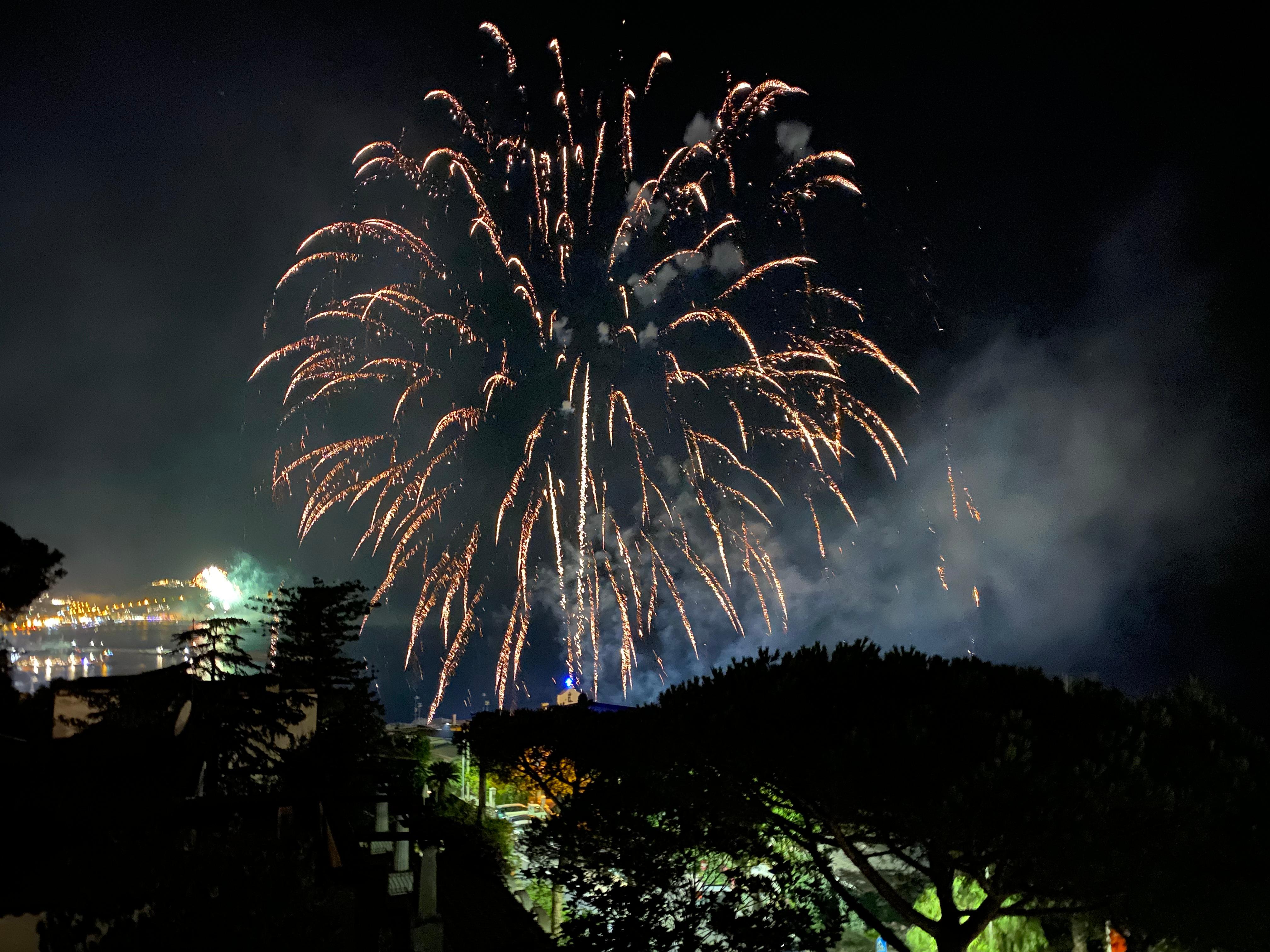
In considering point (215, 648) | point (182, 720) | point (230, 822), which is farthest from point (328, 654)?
point (230, 822)

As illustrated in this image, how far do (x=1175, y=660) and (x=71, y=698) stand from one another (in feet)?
224

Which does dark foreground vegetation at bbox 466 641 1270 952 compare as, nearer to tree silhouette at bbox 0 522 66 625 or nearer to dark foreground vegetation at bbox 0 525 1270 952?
dark foreground vegetation at bbox 0 525 1270 952

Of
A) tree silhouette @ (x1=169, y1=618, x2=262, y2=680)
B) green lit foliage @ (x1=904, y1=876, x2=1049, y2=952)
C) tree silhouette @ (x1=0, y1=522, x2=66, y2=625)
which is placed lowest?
green lit foliage @ (x1=904, y1=876, x2=1049, y2=952)

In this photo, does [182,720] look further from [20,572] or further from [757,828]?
[20,572]

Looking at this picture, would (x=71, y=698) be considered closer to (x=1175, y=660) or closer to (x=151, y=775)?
(x=151, y=775)

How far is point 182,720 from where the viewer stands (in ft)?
37.2

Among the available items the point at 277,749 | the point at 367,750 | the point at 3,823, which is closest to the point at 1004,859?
the point at 3,823

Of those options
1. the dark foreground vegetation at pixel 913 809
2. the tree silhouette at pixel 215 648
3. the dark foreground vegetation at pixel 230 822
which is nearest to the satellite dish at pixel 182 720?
the dark foreground vegetation at pixel 230 822

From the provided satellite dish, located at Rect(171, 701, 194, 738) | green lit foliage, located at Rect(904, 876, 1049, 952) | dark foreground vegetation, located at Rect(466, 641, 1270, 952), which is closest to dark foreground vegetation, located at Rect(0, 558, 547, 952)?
satellite dish, located at Rect(171, 701, 194, 738)

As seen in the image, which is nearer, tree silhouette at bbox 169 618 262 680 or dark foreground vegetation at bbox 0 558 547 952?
dark foreground vegetation at bbox 0 558 547 952

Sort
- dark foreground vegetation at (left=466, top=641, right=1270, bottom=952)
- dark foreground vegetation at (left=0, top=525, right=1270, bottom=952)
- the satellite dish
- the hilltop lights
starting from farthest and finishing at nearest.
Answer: the hilltop lights
the satellite dish
dark foreground vegetation at (left=466, top=641, right=1270, bottom=952)
dark foreground vegetation at (left=0, top=525, right=1270, bottom=952)

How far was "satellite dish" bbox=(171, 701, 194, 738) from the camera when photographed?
11.1 meters

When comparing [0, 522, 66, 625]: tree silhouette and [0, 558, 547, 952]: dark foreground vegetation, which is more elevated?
[0, 522, 66, 625]: tree silhouette

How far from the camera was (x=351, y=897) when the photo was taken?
8.01 m
